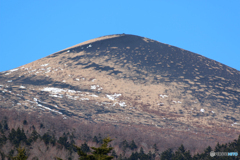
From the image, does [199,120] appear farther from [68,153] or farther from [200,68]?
[68,153]

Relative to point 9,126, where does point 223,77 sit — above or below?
above

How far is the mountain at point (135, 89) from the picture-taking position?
296ft

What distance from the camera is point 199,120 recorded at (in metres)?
98.6

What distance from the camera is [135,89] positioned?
116438mm

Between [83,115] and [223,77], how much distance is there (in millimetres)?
72428

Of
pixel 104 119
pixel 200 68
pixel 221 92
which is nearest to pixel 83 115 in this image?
pixel 104 119

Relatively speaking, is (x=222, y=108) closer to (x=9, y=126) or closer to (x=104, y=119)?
(x=104, y=119)

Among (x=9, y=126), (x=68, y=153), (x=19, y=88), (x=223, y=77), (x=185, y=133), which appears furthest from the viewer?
(x=223, y=77)

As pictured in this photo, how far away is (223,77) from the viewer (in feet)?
438

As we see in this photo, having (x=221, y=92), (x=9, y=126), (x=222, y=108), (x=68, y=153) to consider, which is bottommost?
(x=68, y=153)

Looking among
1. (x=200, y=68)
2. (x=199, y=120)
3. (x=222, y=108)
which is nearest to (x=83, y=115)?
(x=199, y=120)

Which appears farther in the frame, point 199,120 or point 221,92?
point 221,92

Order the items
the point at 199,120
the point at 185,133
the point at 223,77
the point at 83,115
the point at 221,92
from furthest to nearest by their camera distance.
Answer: the point at 223,77, the point at 221,92, the point at 199,120, the point at 83,115, the point at 185,133

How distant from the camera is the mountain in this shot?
90.2 m
